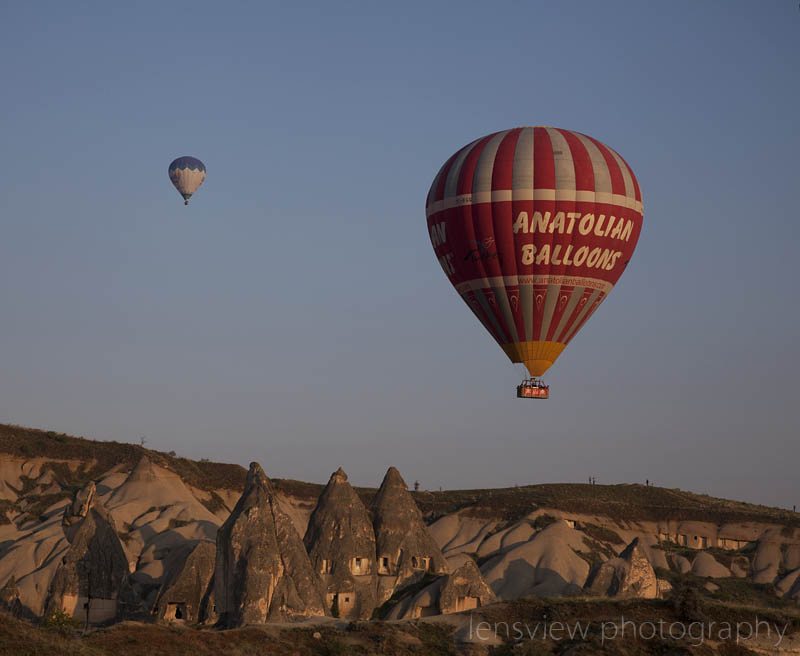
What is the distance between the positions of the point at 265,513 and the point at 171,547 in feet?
52.8

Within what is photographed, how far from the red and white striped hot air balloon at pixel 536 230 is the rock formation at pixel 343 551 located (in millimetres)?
13091

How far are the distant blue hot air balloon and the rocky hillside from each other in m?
19.0

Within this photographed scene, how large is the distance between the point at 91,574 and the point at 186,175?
116 feet

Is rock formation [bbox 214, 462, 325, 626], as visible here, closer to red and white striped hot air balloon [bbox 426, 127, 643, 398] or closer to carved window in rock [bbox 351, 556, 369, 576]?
carved window in rock [bbox 351, 556, 369, 576]

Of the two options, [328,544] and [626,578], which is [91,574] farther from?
[626,578]

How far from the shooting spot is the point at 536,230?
49.0m

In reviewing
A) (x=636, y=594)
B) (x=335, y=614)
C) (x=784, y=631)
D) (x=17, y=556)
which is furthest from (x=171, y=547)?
(x=784, y=631)

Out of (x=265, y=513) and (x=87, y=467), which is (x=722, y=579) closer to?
(x=265, y=513)

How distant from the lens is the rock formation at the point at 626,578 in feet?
190

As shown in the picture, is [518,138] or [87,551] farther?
[87,551]

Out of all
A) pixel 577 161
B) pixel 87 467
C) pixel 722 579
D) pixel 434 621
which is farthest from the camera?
pixel 87 467

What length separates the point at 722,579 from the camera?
82.0 metres

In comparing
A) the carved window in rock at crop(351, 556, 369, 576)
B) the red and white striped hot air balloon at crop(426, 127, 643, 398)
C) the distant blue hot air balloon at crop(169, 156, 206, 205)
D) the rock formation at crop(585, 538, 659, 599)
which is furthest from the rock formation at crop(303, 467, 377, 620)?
the distant blue hot air balloon at crop(169, 156, 206, 205)

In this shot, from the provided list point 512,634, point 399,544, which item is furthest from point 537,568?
point 512,634
